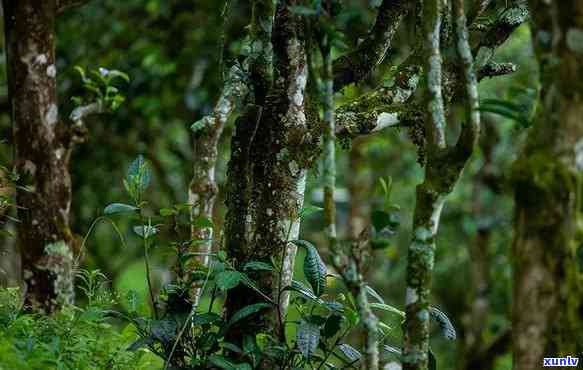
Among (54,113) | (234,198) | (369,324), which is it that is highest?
(54,113)

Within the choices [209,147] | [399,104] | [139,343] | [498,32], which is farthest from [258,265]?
[498,32]

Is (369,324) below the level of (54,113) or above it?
below

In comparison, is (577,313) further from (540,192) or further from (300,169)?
(300,169)

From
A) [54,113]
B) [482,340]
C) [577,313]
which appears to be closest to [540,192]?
[577,313]

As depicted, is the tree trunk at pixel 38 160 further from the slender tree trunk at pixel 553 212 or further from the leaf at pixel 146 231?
the slender tree trunk at pixel 553 212

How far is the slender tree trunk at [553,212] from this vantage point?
216cm

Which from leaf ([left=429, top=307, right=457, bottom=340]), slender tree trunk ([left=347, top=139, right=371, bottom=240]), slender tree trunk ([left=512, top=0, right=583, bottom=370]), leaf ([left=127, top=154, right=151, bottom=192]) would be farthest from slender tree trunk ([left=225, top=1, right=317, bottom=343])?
slender tree trunk ([left=347, top=139, right=371, bottom=240])

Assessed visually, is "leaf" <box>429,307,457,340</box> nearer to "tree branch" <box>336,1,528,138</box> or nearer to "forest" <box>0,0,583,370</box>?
"forest" <box>0,0,583,370</box>

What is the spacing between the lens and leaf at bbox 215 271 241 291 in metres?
2.83

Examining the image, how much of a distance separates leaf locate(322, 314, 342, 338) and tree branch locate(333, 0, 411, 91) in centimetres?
100

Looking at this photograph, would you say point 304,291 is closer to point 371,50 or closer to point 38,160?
point 371,50

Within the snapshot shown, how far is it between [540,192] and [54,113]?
2.18 meters

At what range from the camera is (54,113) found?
140 inches

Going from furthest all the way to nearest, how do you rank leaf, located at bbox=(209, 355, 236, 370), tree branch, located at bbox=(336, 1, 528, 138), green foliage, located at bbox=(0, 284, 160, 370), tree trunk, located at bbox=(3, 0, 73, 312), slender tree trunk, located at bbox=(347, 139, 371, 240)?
1. slender tree trunk, located at bbox=(347, 139, 371, 240)
2. tree trunk, located at bbox=(3, 0, 73, 312)
3. tree branch, located at bbox=(336, 1, 528, 138)
4. leaf, located at bbox=(209, 355, 236, 370)
5. green foliage, located at bbox=(0, 284, 160, 370)
